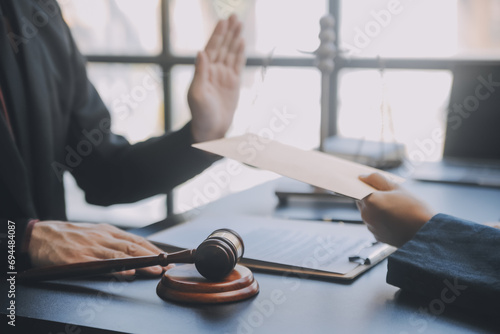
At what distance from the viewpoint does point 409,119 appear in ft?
7.77

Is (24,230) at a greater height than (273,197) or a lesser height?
greater

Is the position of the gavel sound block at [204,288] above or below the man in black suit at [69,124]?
below

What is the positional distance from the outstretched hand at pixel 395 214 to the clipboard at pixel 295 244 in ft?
0.17

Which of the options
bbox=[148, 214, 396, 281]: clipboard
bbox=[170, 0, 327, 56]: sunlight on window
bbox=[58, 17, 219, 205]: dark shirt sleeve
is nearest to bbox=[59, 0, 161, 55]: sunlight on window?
bbox=[170, 0, 327, 56]: sunlight on window

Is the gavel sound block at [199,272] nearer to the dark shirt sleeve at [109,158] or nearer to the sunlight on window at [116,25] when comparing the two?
the dark shirt sleeve at [109,158]

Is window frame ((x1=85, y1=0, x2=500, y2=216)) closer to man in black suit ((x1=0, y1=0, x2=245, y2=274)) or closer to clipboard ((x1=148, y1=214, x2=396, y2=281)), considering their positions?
man in black suit ((x1=0, y1=0, x2=245, y2=274))

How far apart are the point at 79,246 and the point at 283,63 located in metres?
1.72

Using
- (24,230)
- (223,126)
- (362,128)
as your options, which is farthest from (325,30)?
(24,230)

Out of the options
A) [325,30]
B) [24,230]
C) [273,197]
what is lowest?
[273,197]

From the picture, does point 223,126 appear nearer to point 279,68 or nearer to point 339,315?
point 339,315

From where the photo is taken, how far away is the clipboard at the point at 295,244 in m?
0.93

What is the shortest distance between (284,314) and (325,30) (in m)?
1.05

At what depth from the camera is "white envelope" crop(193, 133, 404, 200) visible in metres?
0.91

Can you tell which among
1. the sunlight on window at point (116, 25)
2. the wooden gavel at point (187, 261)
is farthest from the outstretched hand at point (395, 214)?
the sunlight on window at point (116, 25)
